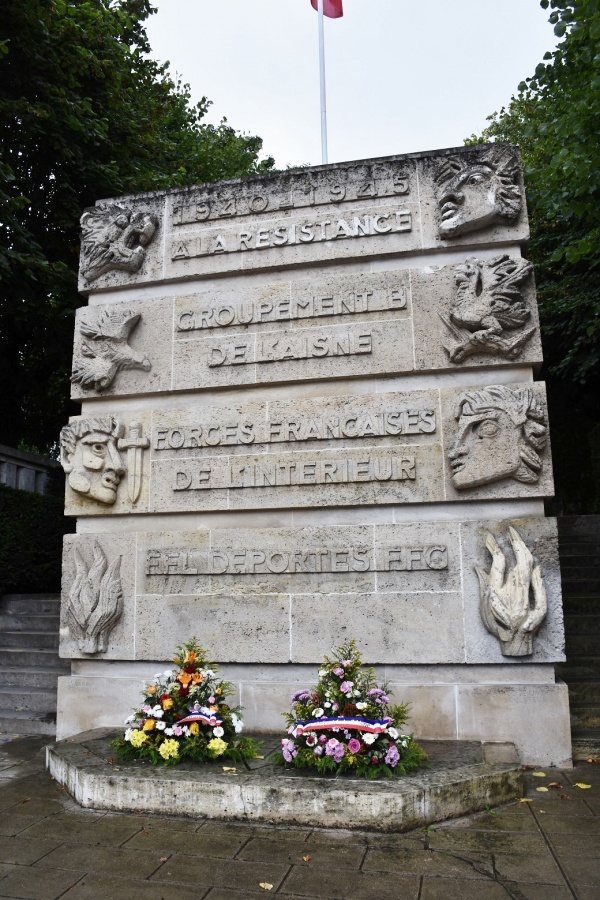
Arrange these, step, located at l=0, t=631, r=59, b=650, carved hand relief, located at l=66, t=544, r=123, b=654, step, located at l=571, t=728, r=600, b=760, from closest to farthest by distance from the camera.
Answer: step, located at l=571, t=728, r=600, b=760
carved hand relief, located at l=66, t=544, r=123, b=654
step, located at l=0, t=631, r=59, b=650

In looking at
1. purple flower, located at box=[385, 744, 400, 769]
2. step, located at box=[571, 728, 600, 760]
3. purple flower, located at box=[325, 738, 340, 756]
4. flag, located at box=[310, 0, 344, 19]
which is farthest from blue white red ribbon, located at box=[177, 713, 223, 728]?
flag, located at box=[310, 0, 344, 19]

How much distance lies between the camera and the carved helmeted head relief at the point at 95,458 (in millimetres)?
7363

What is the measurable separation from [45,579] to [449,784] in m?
9.00

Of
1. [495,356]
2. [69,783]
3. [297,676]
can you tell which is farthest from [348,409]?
[69,783]

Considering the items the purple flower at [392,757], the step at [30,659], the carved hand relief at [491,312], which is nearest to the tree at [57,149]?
the step at [30,659]

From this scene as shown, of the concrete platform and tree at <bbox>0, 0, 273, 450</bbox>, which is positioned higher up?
tree at <bbox>0, 0, 273, 450</bbox>

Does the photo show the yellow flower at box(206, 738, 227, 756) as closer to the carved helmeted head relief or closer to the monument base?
the monument base

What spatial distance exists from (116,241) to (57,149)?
216 inches

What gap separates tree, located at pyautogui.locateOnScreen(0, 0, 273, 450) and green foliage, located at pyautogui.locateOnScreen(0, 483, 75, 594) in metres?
3.28

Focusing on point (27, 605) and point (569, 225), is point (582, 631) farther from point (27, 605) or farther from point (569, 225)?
point (569, 225)

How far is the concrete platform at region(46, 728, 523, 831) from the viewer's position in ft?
15.7

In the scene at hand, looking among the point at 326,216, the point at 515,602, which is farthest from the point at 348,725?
the point at 326,216

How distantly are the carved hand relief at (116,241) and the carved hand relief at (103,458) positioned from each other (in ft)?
5.63

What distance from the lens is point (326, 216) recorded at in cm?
741
